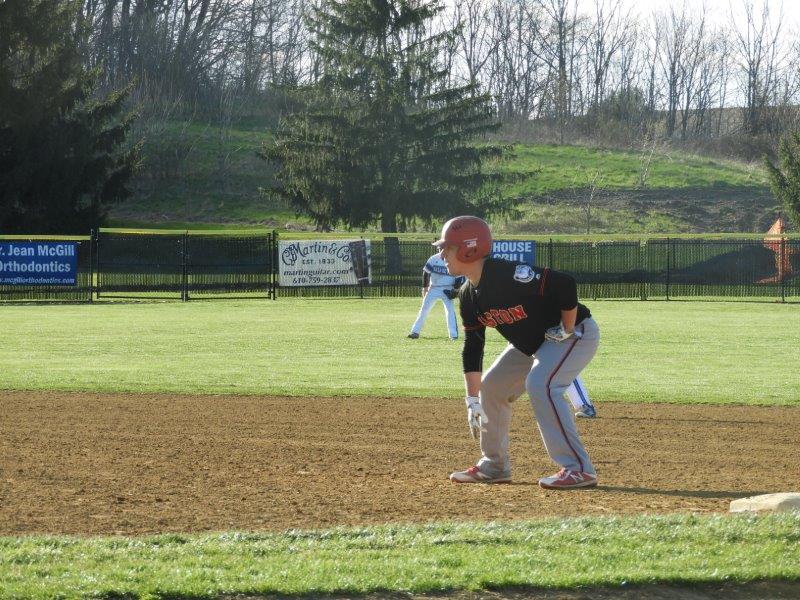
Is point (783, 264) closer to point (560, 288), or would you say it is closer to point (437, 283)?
point (437, 283)

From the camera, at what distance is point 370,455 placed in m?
8.88

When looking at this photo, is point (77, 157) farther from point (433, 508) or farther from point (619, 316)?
point (433, 508)

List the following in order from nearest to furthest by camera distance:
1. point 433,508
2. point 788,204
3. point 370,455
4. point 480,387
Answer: point 433,508 → point 480,387 → point 370,455 → point 788,204

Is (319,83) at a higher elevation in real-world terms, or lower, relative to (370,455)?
higher

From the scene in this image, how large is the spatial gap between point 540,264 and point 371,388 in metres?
22.1

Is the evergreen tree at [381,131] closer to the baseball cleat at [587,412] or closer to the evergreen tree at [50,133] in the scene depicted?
the evergreen tree at [50,133]

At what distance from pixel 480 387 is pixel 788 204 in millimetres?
38439

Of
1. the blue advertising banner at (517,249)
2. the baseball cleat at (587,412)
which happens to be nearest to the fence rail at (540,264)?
the blue advertising banner at (517,249)

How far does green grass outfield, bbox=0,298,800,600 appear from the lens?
488 cm

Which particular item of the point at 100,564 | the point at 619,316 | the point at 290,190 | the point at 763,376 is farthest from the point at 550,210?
the point at 100,564

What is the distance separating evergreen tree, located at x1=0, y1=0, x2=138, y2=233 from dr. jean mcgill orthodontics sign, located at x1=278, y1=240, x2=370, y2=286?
1544cm

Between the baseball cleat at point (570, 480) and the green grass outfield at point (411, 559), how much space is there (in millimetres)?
1144

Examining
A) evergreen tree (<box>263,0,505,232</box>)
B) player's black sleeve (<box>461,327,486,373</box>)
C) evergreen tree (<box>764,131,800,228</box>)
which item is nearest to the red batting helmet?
player's black sleeve (<box>461,327,486,373</box>)

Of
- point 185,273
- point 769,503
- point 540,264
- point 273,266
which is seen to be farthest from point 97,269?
point 769,503
